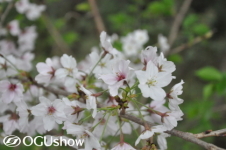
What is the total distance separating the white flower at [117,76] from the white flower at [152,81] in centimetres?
6

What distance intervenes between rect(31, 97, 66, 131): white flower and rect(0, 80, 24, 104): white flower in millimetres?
117

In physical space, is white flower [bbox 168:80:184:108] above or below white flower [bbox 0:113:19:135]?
below

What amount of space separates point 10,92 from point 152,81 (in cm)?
60

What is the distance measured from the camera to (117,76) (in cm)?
98

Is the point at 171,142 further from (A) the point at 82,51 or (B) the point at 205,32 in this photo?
(A) the point at 82,51

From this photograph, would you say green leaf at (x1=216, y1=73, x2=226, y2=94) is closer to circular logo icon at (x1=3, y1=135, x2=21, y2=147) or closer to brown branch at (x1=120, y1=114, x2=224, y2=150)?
brown branch at (x1=120, y1=114, x2=224, y2=150)

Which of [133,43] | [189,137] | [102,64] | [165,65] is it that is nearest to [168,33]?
[133,43]

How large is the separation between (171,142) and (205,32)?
1644mm

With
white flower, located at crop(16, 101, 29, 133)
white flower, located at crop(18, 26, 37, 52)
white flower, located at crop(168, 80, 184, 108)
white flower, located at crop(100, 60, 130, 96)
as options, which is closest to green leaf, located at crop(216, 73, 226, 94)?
white flower, located at crop(168, 80, 184, 108)

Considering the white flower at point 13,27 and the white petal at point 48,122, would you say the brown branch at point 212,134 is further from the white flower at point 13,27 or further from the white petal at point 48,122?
the white flower at point 13,27

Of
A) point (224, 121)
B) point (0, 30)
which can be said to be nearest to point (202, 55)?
point (224, 121)

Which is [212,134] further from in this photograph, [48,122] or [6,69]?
[6,69]

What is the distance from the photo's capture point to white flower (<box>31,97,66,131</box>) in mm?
1032

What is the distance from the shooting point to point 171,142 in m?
3.44
